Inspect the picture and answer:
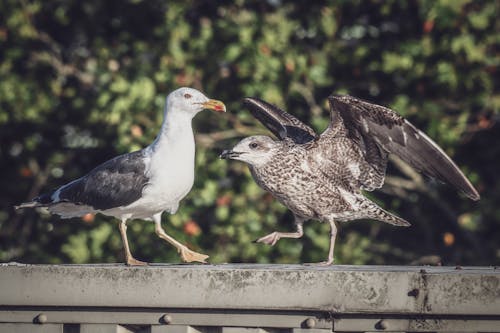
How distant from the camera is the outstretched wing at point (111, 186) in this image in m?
6.88

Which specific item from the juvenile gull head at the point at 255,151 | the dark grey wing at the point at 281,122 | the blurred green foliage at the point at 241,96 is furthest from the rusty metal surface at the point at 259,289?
the blurred green foliage at the point at 241,96

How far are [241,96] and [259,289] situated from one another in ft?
17.4

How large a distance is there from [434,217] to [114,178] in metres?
5.55

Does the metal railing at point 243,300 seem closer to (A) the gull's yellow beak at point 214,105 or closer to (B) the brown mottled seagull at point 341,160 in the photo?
(B) the brown mottled seagull at point 341,160

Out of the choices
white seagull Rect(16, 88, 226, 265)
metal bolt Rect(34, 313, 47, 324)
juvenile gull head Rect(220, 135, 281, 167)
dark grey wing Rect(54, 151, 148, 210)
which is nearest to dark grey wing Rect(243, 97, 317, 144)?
juvenile gull head Rect(220, 135, 281, 167)

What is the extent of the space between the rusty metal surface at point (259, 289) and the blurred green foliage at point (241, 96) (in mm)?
4226

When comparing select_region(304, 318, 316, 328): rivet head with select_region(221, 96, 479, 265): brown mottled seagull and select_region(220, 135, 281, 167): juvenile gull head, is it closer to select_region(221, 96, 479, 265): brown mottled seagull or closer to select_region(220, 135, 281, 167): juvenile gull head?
select_region(221, 96, 479, 265): brown mottled seagull

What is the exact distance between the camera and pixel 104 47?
11.2m

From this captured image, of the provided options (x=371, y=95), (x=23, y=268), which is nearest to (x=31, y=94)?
(x=371, y=95)

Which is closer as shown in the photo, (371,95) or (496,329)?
(496,329)

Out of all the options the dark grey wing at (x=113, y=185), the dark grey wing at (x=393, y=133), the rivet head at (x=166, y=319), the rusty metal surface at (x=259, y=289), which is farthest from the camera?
the dark grey wing at (x=113, y=185)

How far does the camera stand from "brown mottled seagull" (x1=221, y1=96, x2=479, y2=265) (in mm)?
6750

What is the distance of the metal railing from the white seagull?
102 cm

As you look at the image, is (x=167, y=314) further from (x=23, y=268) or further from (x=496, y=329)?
(x=496, y=329)
